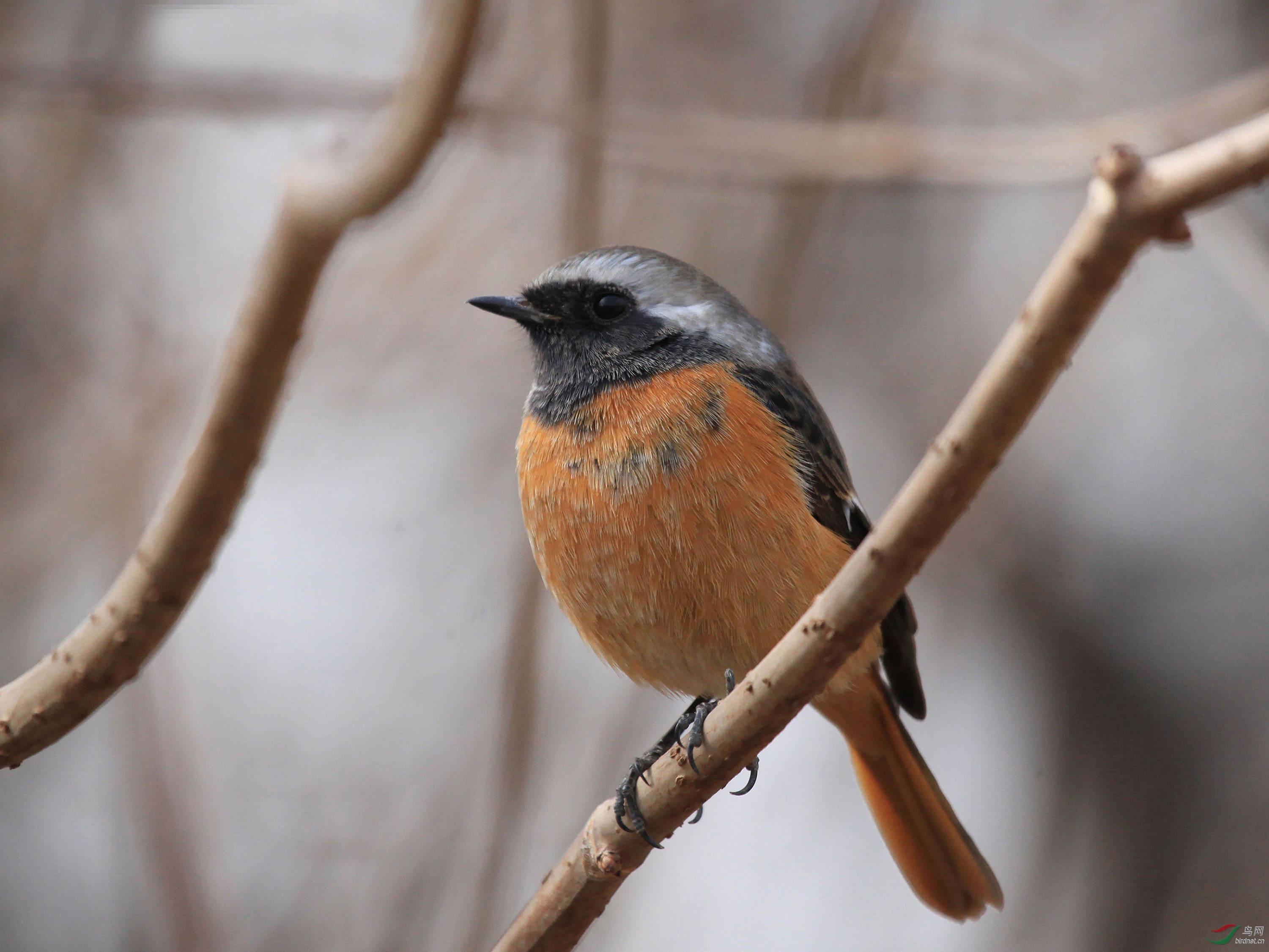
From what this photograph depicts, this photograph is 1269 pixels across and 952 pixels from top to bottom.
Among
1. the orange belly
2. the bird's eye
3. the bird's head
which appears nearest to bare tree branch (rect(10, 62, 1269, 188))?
the bird's head

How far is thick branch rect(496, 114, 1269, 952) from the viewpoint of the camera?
142cm

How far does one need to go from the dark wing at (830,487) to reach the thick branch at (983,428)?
53.5 inches

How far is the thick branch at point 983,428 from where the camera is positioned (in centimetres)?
142

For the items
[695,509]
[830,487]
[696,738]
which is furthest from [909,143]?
[696,738]

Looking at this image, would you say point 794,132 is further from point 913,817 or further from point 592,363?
point 913,817

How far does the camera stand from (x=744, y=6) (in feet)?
22.5

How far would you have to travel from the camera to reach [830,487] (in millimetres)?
3684

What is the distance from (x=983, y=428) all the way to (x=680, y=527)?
1.57 meters

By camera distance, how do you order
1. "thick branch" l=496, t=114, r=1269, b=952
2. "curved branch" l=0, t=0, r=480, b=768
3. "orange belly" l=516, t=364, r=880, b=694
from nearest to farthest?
1. "thick branch" l=496, t=114, r=1269, b=952
2. "curved branch" l=0, t=0, r=480, b=768
3. "orange belly" l=516, t=364, r=880, b=694

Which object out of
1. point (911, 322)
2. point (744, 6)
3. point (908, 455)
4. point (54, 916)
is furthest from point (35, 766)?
point (744, 6)

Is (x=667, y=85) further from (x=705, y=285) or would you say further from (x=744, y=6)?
(x=705, y=285)

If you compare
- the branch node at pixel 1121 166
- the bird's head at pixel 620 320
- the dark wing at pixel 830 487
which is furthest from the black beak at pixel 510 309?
the branch node at pixel 1121 166

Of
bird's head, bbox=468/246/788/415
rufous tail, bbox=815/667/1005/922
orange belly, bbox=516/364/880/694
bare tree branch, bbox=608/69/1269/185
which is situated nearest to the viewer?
orange belly, bbox=516/364/880/694

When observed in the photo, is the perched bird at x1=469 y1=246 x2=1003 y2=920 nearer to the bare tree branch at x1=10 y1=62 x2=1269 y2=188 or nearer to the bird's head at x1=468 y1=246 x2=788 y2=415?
the bird's head at x1=468 y1=246 x2=788 y2=415
